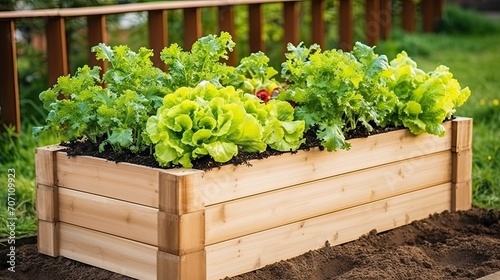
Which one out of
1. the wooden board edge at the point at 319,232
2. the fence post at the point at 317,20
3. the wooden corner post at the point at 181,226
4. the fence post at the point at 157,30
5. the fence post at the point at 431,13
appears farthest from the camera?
the fence post at the point at 431,13

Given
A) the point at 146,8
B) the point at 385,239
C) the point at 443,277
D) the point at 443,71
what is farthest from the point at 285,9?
the point at 443,277

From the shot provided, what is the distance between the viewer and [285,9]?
8.48 meters

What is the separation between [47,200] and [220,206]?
844 mm

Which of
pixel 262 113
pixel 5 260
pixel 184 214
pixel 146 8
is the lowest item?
pixel 5 260

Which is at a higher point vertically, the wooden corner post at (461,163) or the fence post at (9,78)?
the fence post at (9,78)

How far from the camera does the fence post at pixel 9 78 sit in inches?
245

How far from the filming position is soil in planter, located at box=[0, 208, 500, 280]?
4.16m

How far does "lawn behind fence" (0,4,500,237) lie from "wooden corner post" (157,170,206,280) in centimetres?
132

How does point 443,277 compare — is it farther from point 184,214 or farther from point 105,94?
point 105,94

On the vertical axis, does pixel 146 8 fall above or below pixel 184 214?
above

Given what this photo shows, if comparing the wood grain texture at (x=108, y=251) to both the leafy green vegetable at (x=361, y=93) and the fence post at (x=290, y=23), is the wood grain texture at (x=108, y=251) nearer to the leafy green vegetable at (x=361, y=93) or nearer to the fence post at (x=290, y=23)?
the leafy green vegetable at (x=361, y=93)

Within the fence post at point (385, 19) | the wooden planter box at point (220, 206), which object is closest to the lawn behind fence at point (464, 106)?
the fence post at point (385, 19)

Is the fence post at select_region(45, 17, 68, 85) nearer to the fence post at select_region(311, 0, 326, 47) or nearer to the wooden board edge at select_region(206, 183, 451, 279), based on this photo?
the wooden board edge at select_region(206, 183, 451, 279)

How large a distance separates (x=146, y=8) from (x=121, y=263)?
122 inches
